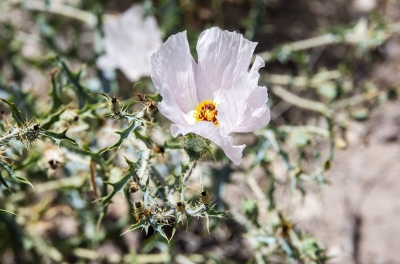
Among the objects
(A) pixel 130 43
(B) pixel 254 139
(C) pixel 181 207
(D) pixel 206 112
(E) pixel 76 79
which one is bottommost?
(C) pixel 181 207

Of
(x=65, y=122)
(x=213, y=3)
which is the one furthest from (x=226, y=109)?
(x=213, y=3)

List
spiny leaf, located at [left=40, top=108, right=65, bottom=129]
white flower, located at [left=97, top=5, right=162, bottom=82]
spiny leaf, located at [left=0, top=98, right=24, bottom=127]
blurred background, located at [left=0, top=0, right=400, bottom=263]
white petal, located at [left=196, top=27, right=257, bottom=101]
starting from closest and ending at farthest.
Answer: spiny leaf, located at [left=0, top=98, right=24, bottom=127] < white petal, located at [left=196, top=27, right=257, bottom=101] < spiny leaf, located at [left=40, top=108, right=65, bottom=129] < blurred background, located at [left=0, top=0, right=400, bottom=263] < white flower, located at [left=97, top=5, right=162, bottom=82]

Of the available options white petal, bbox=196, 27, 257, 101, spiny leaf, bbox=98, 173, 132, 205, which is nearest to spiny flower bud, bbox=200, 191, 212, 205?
spiny leaf, bbox=98, 173, 132, 205

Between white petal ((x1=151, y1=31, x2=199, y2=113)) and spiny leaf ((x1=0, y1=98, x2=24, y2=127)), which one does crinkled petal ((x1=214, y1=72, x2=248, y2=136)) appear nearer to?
white petal ((x1=151, y1=31, x2=199, y2=113))

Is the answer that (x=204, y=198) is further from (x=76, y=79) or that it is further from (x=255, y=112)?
(x=76, y=79)

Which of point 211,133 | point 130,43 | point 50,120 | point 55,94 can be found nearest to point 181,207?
point 211,133

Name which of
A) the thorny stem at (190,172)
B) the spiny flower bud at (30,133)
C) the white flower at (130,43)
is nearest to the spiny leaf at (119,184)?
the thorny stem at (190,172)
